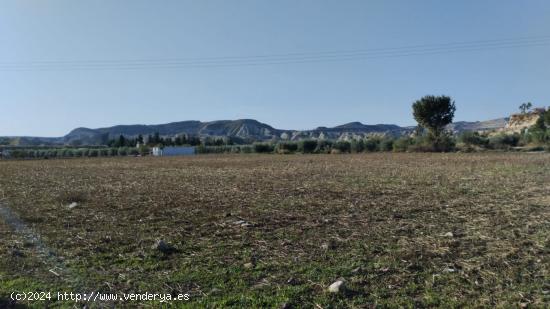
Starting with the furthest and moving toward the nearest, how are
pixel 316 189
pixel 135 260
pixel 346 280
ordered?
1. pixel 316 189
2. pixel 135 260
3. pixel 346 280

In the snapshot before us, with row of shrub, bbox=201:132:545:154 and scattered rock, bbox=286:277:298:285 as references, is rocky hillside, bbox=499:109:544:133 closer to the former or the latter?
row of shrub, bbox=201:132:545:154

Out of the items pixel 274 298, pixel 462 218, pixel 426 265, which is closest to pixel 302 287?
pixel 274 298

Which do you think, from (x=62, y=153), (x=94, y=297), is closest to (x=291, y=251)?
(x=94, y=297)

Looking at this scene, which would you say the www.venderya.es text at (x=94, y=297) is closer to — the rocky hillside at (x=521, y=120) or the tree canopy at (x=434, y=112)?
the tree canopy at (x=434, y=112)

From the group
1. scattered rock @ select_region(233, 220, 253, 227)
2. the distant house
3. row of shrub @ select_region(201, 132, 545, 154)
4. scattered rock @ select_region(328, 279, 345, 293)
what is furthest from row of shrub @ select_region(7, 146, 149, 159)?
scattered rock @ select_region(328, 279, 345, 293)

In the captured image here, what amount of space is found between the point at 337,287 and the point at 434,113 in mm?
63792

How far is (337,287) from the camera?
4.75m

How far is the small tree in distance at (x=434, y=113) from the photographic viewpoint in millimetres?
63000

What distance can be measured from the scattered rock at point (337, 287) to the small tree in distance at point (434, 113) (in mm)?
61040

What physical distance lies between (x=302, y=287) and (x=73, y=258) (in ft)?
11.3

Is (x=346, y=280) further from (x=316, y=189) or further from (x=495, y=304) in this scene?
(x=316, y=189)

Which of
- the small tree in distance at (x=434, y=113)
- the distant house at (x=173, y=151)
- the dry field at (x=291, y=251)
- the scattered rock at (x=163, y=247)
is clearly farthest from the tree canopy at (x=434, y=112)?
the scattered rock at (x=163, y=247)

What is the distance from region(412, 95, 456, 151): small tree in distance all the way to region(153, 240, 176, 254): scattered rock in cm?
6022

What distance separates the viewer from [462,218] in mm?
8945
